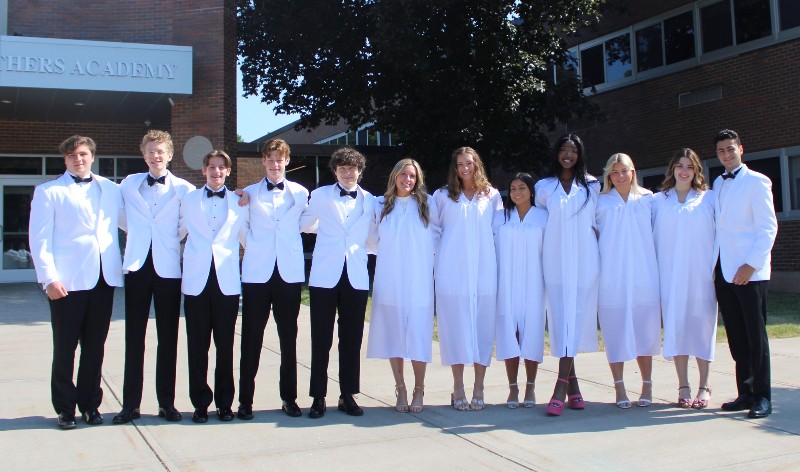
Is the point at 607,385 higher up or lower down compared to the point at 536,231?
lower down

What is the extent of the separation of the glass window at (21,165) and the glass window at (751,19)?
50.9ft

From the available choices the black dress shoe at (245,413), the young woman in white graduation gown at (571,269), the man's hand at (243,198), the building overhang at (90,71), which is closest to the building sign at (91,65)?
the building overhang at (90,71)

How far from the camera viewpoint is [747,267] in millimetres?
5594

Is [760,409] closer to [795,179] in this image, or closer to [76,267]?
[76,267]

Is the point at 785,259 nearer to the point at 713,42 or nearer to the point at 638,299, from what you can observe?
the point at 713,42

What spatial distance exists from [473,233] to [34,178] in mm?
14329

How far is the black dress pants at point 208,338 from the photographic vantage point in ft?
17.9

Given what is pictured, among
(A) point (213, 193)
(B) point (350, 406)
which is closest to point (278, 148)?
(A) point (213, 193)

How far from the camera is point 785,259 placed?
1570 cm

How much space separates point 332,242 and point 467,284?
3.50ft

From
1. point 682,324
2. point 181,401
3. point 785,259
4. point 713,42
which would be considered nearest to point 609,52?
point 713,42

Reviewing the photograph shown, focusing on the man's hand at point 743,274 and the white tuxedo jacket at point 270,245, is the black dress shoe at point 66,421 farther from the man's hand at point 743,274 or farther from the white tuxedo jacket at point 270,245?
the man's hand at point 743,274

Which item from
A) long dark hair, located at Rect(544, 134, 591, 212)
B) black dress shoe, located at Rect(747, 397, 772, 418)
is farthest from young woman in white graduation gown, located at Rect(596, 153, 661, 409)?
black dress shoe, located at Rect(747, 397, 772, 418)

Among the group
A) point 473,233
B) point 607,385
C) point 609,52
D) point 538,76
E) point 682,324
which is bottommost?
point 607,385
